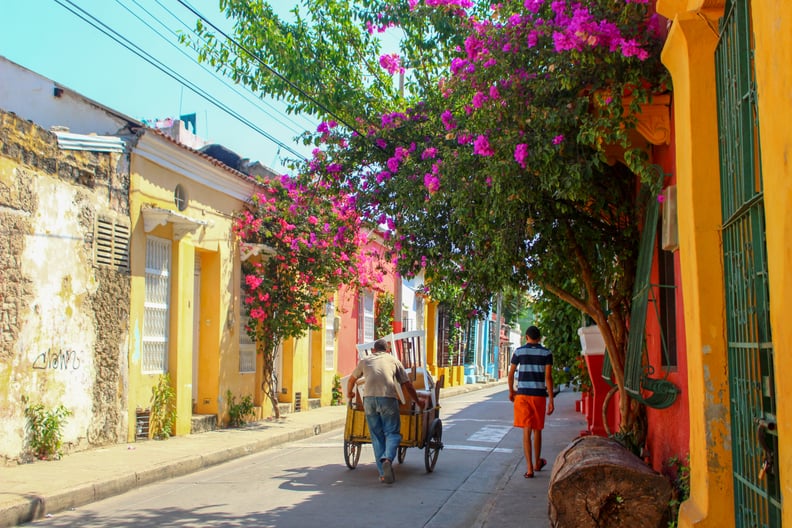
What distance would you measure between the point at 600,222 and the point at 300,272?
902cm

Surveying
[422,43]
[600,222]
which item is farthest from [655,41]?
[422,43]

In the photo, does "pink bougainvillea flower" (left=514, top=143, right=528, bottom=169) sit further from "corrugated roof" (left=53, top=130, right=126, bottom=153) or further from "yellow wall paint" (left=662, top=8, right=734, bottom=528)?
"corrugated roof" (left=53, top=130, right=126, bottom=153)

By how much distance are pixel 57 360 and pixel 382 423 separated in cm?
457

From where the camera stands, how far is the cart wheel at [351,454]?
10.6m

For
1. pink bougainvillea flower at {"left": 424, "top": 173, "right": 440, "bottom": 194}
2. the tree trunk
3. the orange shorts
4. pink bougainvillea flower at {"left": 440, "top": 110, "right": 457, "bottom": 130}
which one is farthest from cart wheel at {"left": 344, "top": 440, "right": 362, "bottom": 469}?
the tree trunk

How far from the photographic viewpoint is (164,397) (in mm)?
13641

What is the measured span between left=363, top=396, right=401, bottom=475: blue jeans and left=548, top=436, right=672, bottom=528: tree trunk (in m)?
3.73

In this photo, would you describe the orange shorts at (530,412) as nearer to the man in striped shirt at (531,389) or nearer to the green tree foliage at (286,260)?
the man in striped shirt at (531,389)

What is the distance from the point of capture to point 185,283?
1439 centimetres

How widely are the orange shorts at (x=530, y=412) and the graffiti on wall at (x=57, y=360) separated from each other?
6.06 metres

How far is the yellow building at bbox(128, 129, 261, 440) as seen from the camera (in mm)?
13047

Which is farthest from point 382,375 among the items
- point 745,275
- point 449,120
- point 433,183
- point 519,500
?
point 745,275

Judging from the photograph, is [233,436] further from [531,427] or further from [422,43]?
[422,43]

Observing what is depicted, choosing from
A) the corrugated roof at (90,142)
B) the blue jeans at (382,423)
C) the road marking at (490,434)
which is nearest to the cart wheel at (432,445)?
the blue jeans at (382,423)
